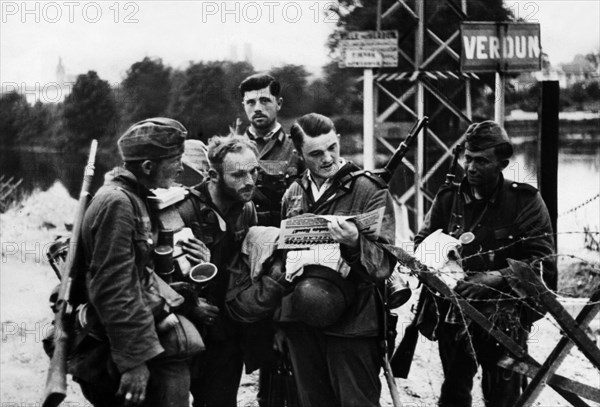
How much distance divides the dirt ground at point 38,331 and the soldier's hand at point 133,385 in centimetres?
232

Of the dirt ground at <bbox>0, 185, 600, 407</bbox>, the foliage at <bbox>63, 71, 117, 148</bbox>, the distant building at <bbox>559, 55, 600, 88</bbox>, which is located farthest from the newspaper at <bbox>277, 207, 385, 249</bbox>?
the distant building at <bbox>559, 55, 600, 88</bbox>

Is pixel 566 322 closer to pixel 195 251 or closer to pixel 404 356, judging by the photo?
pixel 404 356

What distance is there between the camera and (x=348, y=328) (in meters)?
4.04

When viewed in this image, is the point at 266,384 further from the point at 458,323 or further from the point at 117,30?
the point at 117,30

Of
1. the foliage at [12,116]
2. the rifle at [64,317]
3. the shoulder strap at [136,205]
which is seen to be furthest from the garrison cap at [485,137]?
the foliage at [12,116]

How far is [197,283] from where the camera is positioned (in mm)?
3832

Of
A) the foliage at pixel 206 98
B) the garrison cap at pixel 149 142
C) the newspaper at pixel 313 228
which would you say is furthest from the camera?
the foliage at pixel 206 98

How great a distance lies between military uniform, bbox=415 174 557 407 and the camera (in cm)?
451

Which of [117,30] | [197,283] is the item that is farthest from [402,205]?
[197,283]

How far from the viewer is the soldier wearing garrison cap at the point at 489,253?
4469 millimetres

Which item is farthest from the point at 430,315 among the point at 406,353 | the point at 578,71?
the point at 578,71

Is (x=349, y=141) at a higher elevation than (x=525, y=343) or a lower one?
higher

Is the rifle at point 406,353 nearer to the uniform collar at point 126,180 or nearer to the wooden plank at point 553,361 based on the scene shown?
the wooden plank at point 553,361

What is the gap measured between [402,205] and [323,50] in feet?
5.61
